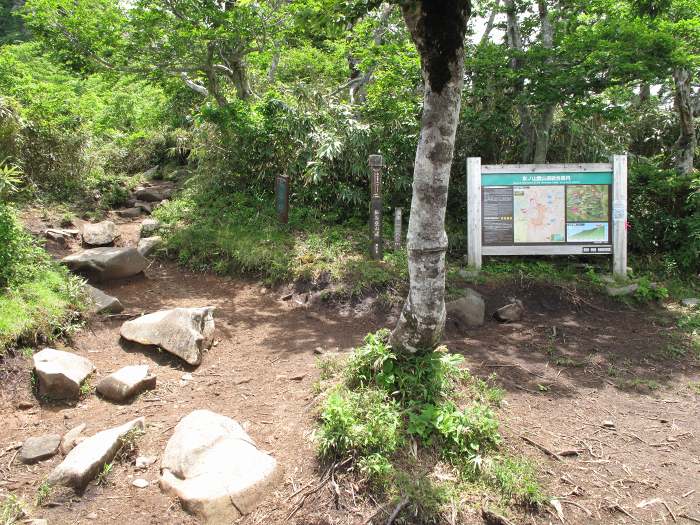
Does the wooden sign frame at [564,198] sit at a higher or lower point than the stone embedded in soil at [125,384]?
higher

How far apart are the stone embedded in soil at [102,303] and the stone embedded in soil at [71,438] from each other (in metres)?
2.02

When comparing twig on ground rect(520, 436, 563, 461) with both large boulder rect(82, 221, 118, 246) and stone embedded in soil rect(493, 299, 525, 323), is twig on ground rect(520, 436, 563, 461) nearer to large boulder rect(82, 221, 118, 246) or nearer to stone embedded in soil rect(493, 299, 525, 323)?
stone embedded in soil rect(493, 299, 525, 323)

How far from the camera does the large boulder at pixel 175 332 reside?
4930mm

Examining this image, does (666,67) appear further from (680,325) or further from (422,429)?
(422,429)

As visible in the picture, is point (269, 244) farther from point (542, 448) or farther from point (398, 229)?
point (542, 448)

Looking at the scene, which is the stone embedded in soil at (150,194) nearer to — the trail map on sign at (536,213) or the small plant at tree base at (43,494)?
the trail map on sign at (536,213)

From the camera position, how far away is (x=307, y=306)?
661 cm

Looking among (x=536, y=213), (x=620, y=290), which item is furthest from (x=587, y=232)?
(x=620, y=290)

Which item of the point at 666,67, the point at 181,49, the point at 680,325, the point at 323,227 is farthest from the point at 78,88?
the point at 680,325

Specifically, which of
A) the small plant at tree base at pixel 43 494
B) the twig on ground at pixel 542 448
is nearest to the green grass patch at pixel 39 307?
the small plant at tree base at pixel 43 494

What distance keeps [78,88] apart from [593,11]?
14496mm

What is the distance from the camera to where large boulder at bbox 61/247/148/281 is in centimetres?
675

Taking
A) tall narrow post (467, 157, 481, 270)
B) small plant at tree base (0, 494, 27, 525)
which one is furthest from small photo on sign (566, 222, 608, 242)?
small plant at tree base (0, 494, 27, 525)

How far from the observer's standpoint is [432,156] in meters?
3.59
